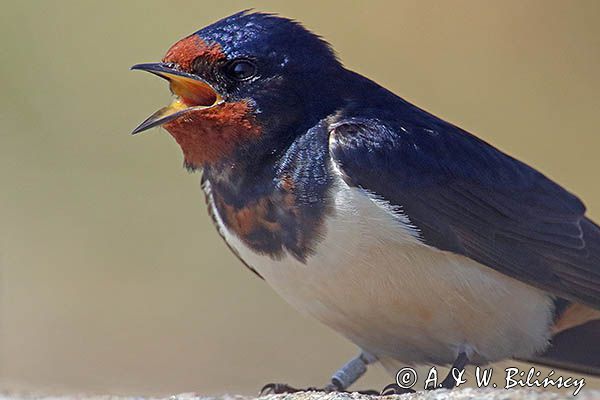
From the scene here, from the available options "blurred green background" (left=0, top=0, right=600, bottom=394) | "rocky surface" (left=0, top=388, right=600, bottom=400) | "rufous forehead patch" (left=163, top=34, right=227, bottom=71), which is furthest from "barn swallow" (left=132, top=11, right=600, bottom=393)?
"blurred green background" (left=0, top=0, right=600, bottom=394)

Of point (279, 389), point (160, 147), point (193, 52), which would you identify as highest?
point (193, 52)

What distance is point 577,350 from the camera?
388 centimetres

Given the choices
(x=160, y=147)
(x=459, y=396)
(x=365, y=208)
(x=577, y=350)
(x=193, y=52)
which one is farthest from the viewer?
(x=160, y=147)

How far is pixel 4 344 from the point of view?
6.02m

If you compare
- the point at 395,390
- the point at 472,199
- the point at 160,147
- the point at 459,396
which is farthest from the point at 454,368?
the point at 160,147

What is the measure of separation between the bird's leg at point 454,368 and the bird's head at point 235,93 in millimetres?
687

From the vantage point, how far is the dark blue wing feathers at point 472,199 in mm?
3512

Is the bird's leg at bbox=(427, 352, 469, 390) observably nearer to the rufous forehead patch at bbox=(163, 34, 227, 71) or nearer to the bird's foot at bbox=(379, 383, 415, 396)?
the bird's foot at bbox=(379, 383, 415, 396)

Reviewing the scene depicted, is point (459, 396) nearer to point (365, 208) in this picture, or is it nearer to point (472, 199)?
point (365, 208)

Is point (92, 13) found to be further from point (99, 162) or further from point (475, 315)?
point (475, 315)

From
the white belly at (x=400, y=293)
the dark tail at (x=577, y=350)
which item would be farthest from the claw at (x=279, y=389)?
the dark tail at (x=577, y=350)

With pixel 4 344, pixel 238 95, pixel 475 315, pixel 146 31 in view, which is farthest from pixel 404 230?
pixel 146 31

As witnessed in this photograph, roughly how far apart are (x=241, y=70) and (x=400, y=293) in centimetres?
67

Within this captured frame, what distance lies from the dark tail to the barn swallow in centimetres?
7
